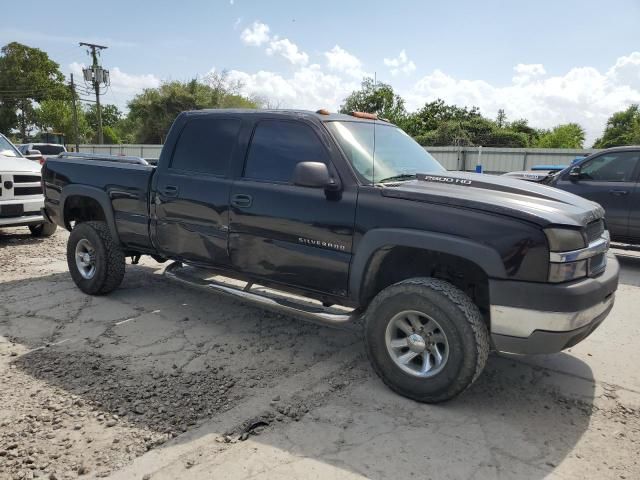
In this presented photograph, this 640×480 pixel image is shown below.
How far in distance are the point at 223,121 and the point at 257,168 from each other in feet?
2.26

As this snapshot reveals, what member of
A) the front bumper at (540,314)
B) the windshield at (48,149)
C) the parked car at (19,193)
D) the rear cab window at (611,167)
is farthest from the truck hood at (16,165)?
the windshield at (48,149)

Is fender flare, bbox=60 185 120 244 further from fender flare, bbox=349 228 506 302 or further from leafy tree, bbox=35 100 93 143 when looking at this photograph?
leafy tree, bbox=35 100 93 143

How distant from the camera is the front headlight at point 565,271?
2.96 m

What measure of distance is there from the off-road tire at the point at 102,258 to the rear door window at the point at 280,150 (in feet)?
6.67

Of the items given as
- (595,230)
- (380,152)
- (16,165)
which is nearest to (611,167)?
(595,230)

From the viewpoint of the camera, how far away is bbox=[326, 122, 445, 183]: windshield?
3801mm

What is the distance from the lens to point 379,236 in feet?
11.3

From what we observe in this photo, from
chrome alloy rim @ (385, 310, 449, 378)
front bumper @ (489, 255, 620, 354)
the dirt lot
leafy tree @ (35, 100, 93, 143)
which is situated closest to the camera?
Answer: the dirt lot

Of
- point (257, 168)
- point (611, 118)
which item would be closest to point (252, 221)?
point (257, 168)

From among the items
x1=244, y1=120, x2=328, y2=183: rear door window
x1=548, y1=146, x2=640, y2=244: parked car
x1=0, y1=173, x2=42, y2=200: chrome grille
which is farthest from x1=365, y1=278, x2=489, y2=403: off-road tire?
x1=0, y1=173, x2=42, y2=200: chrome grille

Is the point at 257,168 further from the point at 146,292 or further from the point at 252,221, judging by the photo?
the point at 146,292

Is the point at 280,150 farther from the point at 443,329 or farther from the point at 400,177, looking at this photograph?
the point at 443,329

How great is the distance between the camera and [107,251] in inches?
211

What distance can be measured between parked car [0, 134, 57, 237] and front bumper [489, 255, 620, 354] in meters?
7.71
